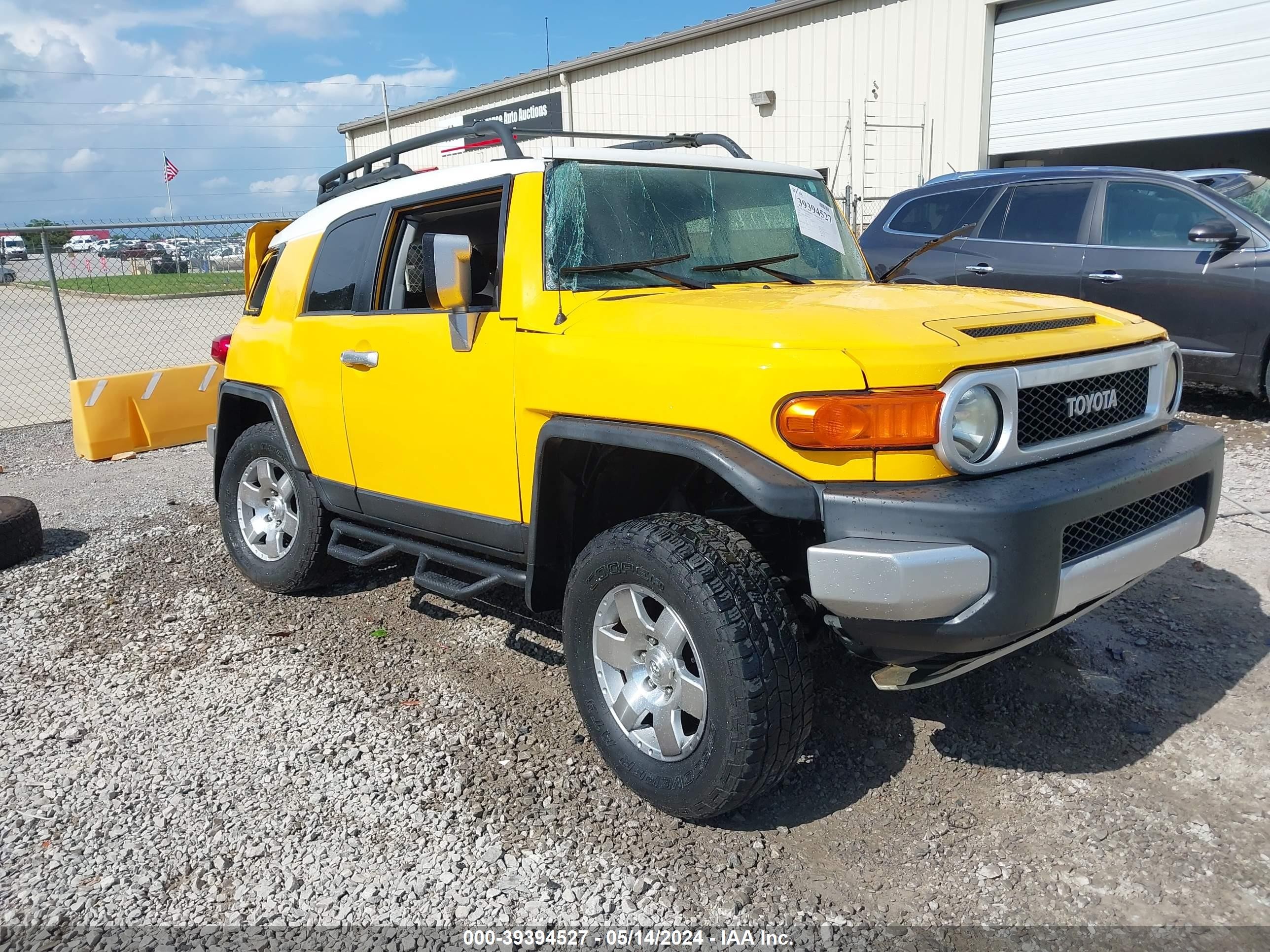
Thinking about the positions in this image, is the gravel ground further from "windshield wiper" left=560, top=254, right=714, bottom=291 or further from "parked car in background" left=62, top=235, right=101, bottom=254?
"parked car in background" left=62, top=235, right=101, bottom=254

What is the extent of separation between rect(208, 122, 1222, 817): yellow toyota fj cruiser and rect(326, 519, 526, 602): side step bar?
16 mm

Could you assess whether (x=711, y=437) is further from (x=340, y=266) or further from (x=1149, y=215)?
(x=1149, y=215)

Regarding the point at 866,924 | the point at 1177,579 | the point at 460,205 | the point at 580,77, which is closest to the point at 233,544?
the point at 460,205

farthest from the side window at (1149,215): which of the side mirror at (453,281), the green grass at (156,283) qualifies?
the green grass at (156,283)

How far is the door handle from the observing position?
387cm

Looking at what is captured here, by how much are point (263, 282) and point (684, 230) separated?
243 cm

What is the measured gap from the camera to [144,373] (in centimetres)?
822

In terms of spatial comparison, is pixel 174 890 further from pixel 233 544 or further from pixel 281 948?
pixel 233 544

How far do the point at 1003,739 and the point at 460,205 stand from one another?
2.84 metres

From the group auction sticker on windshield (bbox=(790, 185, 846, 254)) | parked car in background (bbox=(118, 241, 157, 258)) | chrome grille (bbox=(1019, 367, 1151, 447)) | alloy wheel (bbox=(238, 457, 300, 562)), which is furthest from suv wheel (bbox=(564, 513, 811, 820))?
parked car in background (bbox=(118, 241, 157, 258))

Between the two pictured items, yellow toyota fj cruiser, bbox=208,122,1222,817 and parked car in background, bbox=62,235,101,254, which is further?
parked car in background, bbox=62,235,101,254

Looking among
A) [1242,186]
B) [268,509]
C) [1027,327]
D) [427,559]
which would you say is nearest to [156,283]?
[268,509]

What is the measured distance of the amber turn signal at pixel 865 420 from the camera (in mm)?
2467

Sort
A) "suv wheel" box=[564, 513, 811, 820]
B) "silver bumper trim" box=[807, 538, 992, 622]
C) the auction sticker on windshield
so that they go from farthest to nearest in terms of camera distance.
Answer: the auction sticker on windshield, "suv wheel" box=[564, 513, 811, 820], "silver bumper trim" box=[807, 538, 992, 622]
